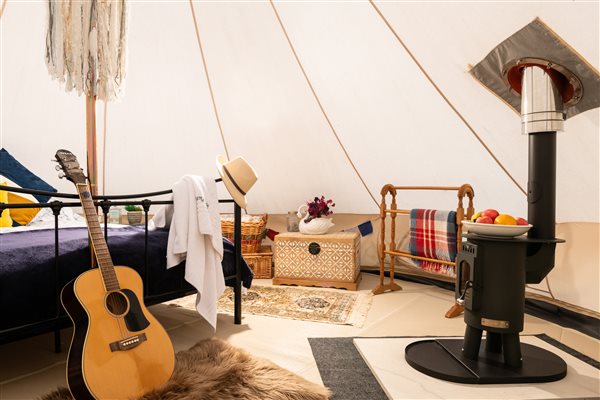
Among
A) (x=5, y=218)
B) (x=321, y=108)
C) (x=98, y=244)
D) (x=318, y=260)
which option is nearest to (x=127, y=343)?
(x=98, y=244)

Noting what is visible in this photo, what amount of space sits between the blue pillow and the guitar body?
2173 mm

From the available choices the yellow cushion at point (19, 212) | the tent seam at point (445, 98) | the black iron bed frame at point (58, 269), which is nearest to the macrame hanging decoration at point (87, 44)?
the black iron bed frame at point (58, 269)

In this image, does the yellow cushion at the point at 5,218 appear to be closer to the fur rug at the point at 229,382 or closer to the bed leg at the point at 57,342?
the bed leg at the point at 57,342

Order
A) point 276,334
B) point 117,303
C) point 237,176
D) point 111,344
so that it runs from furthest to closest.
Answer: point 237,176
point 276,334
point 117,303
point 111,344

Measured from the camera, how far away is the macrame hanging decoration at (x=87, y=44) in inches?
98.6

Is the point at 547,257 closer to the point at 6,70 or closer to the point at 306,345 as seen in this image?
the point at 306,345

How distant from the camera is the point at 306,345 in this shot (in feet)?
7.72

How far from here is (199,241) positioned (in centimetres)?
234

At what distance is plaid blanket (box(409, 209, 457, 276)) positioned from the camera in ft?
10.3

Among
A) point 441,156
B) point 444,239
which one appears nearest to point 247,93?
point 441,156

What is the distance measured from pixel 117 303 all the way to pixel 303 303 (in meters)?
1.73

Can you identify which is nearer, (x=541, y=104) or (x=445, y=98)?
(x=541, y=104)

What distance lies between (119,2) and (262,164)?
74.6 inches

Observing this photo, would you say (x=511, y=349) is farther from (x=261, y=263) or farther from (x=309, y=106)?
(x=261, y=263)
